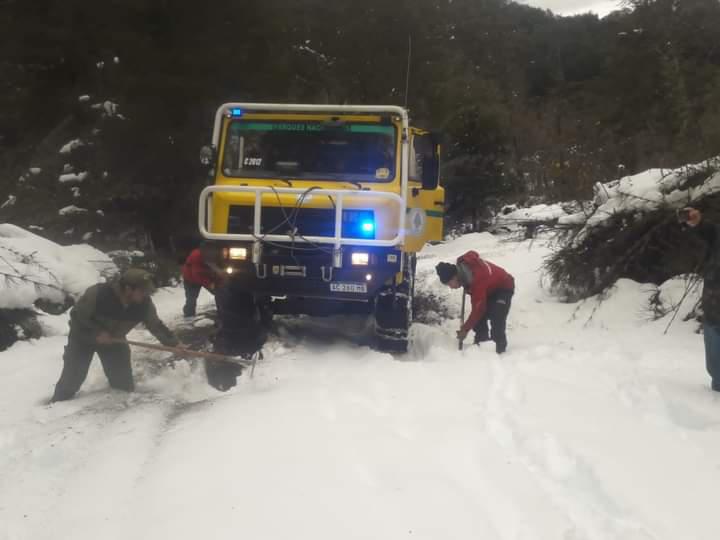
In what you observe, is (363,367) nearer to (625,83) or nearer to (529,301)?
(529,301)

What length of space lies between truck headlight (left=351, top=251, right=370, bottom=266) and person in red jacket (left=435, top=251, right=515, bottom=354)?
1003 mm

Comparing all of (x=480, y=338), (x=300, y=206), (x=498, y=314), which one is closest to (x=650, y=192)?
(x=498, y=314)

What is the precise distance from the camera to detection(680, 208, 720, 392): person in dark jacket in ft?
16.1

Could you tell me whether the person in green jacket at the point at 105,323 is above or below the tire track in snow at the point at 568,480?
above

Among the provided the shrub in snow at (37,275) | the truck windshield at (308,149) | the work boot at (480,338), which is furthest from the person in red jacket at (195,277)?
the work boot at (480,338)

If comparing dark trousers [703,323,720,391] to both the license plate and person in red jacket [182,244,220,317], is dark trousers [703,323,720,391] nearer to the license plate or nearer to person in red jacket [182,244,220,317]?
the license plate

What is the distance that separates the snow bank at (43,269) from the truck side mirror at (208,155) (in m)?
2.26

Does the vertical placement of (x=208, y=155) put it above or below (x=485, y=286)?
above

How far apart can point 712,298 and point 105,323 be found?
4.76 metres

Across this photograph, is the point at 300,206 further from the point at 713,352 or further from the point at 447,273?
the point at 713,352

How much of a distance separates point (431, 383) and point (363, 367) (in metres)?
0.85

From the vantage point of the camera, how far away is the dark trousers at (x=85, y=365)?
5.40 metres

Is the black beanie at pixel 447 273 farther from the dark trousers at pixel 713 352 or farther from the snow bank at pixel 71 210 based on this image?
the snow bank at pixel 71 210

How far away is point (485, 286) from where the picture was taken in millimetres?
6730
